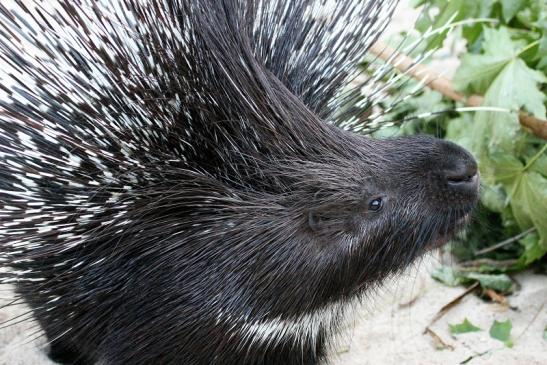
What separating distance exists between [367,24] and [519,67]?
2.55 ft

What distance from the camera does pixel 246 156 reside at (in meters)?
2.22

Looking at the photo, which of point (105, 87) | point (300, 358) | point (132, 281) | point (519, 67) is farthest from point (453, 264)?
point (105, 87)

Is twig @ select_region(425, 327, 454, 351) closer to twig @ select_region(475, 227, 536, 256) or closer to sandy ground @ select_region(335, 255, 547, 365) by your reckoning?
sandy ground @ select_region(335, 255, 547, 365)

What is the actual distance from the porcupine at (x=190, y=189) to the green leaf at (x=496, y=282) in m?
1.12

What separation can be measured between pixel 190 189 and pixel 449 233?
75 centimetres

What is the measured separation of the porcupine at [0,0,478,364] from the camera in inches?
81.4

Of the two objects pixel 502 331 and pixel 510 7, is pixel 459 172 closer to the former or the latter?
pixel 502 331

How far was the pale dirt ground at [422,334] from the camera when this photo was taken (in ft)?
9.45

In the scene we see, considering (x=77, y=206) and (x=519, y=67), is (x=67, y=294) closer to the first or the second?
(x=77, y=206)

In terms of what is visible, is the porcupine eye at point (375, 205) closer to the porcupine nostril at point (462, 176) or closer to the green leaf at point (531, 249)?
the porcupine nostril at point (462, 176)

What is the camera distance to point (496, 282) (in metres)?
3.25

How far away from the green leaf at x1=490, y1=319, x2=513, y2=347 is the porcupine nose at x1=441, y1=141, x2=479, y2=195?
955mm

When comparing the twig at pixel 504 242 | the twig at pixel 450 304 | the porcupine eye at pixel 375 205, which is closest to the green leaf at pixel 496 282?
the twig at pixel 450 304

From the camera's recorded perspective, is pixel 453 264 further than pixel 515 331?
Yes
